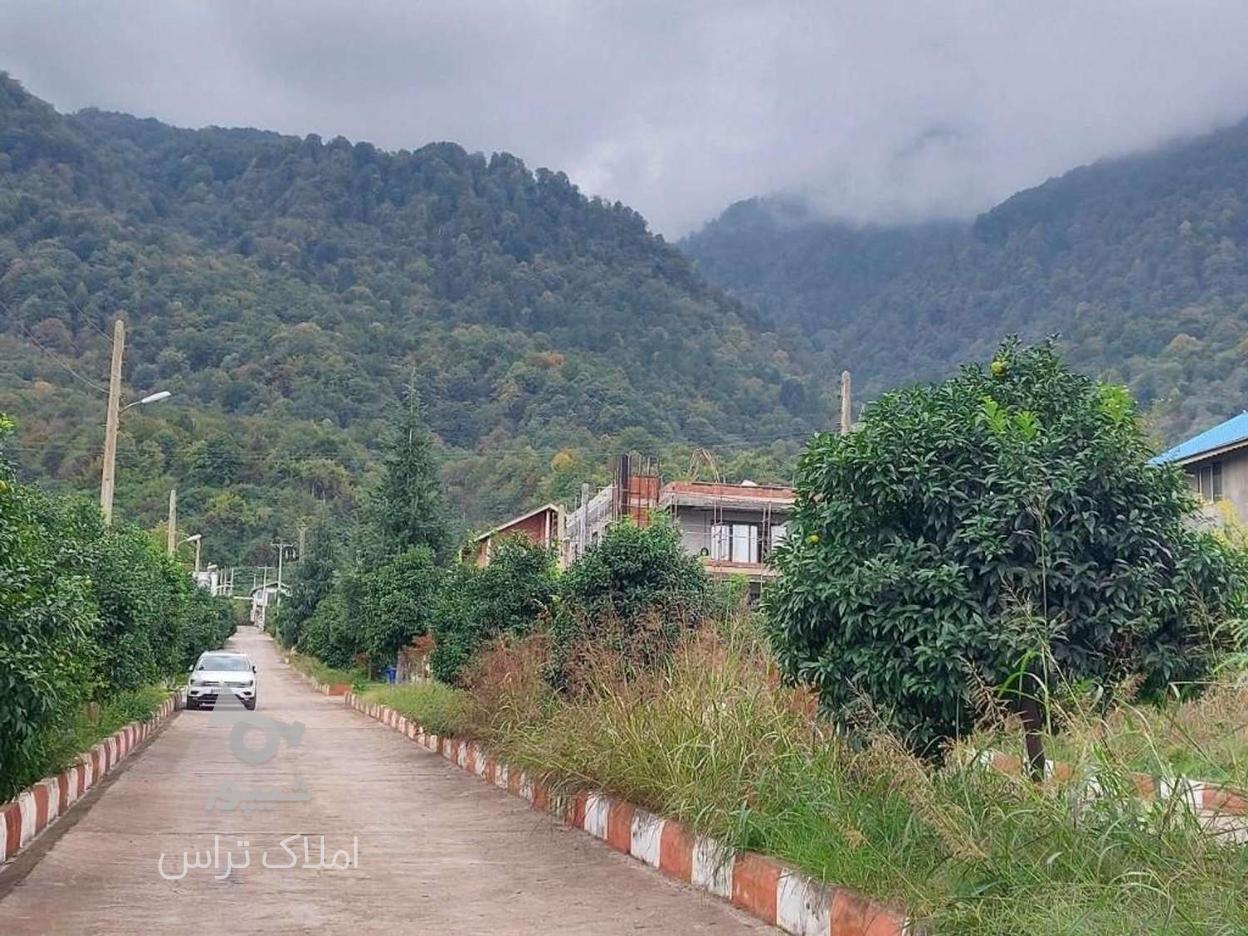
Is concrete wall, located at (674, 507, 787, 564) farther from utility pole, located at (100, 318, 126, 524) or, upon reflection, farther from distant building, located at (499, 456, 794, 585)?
utility pole, located at (100, 318, 126, 524)

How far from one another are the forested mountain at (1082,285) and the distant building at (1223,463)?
6868 millimetres

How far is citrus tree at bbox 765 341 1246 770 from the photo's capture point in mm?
7457

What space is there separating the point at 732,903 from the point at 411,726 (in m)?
17.9

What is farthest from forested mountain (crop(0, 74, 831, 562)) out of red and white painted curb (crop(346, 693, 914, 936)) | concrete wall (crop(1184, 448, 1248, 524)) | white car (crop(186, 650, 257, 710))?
red and white painted curb (crop(346, 693, 914, 936))

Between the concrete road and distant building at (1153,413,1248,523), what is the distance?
59.1 ft

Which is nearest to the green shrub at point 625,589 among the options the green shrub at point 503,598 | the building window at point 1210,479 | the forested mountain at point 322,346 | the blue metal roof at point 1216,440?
the green shrub at point 503,598

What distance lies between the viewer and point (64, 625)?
31.6 feet

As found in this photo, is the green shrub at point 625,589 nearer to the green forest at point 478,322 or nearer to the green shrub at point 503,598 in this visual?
the green shrub at point 503,598

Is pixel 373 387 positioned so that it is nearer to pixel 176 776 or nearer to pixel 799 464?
pixel 176 776

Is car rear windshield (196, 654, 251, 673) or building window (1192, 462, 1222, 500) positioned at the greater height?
building window (1192, 462, 1222, 500)

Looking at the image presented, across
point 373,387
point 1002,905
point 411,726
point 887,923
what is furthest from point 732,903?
point 373,387

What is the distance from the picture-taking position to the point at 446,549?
4112 centimetres

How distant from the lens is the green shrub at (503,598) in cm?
1967

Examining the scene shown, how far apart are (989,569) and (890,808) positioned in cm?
139
